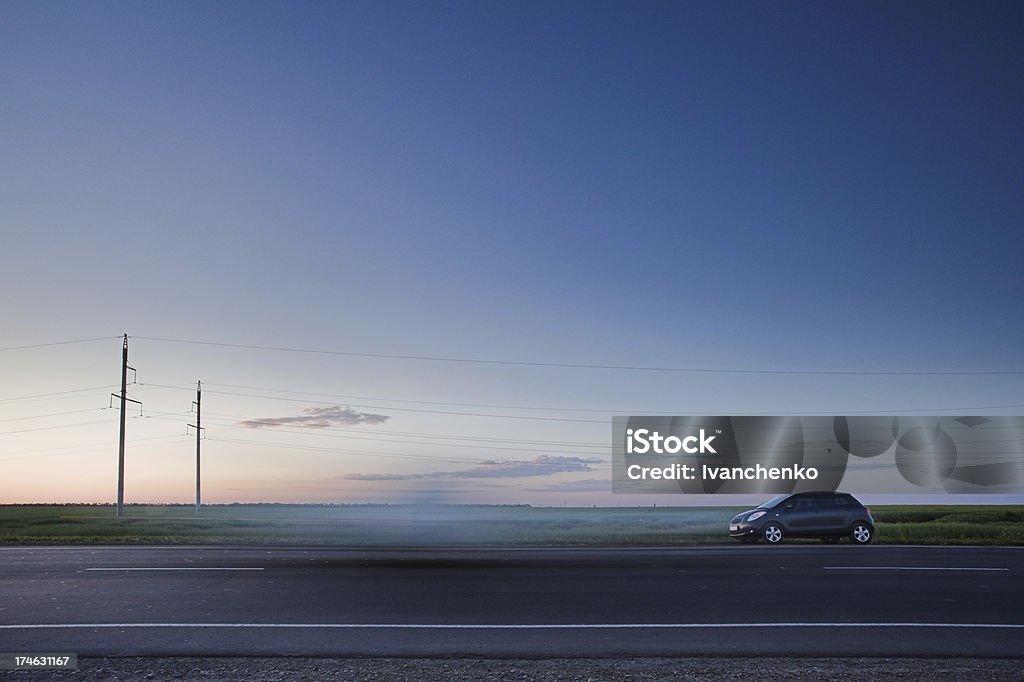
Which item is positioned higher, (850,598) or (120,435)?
(120,435)

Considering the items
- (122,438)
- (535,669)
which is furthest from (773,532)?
(122,438)

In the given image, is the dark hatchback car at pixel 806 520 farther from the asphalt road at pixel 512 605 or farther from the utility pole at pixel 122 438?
the utility pole at pixel 122 438

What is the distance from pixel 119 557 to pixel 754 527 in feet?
60.9

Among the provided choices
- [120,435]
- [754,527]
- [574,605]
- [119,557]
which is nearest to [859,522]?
[754,527]

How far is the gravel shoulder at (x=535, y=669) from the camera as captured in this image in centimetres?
731

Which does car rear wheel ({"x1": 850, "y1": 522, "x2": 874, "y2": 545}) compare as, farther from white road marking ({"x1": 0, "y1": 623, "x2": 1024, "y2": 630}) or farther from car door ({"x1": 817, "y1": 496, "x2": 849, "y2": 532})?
white road marking ({"x1": 0, "y1": 623, "x2": 1024, "y2": 630})

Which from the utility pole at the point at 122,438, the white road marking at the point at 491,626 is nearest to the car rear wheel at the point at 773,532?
the white road marking at the point at 491,626

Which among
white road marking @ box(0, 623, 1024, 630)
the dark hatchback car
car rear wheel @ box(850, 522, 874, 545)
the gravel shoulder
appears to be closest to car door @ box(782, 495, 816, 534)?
the dark hatchback car

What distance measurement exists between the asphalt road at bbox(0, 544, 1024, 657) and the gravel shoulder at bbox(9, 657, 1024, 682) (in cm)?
39

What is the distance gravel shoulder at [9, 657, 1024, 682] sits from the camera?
7312 mm

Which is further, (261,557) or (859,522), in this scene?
(859,522)

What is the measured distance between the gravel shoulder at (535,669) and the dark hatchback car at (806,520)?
16.8m

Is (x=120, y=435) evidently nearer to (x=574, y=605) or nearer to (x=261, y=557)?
(x=261, y=557)

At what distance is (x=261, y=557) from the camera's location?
17.3 m
